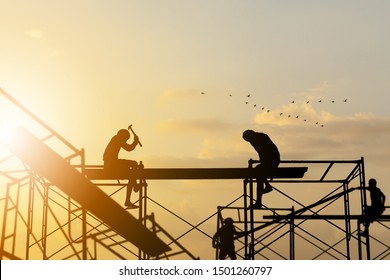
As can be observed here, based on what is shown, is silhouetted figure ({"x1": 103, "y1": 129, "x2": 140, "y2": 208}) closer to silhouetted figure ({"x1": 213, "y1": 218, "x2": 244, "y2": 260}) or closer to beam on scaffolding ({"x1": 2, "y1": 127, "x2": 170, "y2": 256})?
beam on scaffolding ({"x1": 2, "y1": 127, "x2": 170, "y2": 256})

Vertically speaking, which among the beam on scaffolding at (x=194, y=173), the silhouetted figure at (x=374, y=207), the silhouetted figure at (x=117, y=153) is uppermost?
the silhouetted figure at (x=117, y=153)

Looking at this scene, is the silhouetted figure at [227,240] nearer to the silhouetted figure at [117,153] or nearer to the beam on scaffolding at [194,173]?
the beam on scaffolding at [194,173]

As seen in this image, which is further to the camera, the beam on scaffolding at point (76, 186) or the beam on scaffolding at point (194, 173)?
the beam on scaffolding at point (194, 173)

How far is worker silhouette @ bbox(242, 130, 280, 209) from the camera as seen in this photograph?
19531mm

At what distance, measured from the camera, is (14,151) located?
16.0 metres

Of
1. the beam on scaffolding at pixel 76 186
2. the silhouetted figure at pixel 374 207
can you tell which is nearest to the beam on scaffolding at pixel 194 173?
the beam on scaffolding at pixel 76 186

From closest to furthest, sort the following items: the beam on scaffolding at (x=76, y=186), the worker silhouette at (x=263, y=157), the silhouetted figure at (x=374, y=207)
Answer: the beam on scaffolding at (x=76, y=186) → the worker silhouette at (x=263, y=157) → the silhouetted figure at (x=374, y=207)

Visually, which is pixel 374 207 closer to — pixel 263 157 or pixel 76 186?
pixel 263 157

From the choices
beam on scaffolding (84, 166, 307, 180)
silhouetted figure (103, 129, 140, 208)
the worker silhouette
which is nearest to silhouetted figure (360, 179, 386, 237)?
beam on scaffolding (84, 166, 307, 180)

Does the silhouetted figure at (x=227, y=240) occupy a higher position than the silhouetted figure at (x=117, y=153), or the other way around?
the silhouetted figure at (x=117, y=153)

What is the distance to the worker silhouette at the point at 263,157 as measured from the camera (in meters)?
19.5

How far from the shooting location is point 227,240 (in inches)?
812

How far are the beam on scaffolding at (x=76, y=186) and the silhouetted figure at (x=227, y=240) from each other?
209cm
